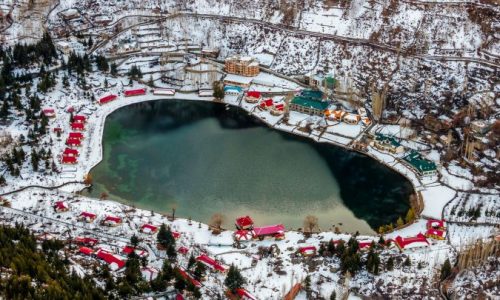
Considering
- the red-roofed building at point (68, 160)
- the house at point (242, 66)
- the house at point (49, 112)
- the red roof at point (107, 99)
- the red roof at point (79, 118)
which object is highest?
the house at point (242, 66)

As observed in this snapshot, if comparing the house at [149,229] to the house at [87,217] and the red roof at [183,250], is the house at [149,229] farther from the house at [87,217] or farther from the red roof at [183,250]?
the house at [87,217]

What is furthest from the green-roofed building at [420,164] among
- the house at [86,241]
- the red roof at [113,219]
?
the house at [86,241]

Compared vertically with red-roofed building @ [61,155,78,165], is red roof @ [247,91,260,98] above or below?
above

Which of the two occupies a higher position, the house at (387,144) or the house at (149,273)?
the house at (387,144)

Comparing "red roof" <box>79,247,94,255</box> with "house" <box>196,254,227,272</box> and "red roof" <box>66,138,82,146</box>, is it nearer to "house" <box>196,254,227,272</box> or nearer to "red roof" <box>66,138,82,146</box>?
"house" <box>196,254,227,272</box>

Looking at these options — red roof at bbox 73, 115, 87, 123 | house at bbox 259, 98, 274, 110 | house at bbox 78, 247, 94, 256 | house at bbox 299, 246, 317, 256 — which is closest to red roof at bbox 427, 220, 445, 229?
house at bbox 299, 246, 317, 256

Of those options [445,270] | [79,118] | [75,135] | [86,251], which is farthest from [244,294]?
[79,118]
